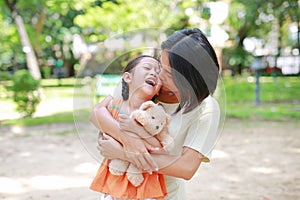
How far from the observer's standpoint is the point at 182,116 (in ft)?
5.23

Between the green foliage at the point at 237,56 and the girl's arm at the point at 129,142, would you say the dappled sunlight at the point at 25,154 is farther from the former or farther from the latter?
the green foliage at the point at 237,56

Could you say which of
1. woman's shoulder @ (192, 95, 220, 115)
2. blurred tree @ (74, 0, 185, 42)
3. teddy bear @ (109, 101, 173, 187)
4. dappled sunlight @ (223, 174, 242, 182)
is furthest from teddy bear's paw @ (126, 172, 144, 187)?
blurred tree @ (74, 0, 185, 42)

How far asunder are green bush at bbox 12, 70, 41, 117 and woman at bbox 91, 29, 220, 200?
28.7 feet

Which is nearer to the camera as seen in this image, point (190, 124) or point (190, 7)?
point (190, 124)

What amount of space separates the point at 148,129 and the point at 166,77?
191mm

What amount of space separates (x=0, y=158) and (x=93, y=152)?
4.89 meters

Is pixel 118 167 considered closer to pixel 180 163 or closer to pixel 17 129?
pixel 180 163

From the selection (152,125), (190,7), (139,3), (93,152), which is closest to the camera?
(152,125)

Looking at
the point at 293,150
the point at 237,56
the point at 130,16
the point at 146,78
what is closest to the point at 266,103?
the point at 130,16

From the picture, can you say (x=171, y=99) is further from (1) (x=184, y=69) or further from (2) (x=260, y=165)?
(2) (x=260, y=165)

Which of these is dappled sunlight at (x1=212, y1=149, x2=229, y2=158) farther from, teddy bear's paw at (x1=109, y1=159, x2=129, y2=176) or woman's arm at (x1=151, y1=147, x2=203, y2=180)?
teddy bear's paw at (x1=109, y1=159, x2=129, y2=176)

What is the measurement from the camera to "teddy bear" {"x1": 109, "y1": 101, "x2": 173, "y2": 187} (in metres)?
1.43

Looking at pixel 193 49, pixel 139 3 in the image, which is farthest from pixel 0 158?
pixel 139 3

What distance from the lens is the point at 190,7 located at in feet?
45.3
